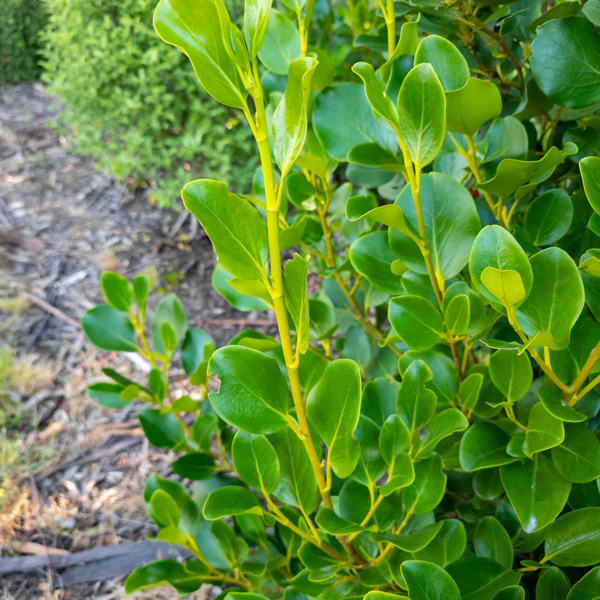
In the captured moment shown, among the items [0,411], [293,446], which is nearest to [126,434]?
[0,411]

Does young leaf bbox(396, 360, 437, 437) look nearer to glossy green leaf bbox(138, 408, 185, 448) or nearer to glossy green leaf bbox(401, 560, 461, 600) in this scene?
glossy green leaf bbox(401, 560, 461, 600)

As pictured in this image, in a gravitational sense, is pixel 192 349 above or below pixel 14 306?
above

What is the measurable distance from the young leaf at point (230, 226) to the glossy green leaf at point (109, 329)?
0.44m

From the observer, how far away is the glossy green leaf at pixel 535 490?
0.43 m

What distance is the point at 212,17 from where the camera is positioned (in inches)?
13.3

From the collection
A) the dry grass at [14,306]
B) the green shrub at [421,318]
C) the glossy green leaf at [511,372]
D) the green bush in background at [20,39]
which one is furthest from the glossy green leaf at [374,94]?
the green bush in background at [20,39]

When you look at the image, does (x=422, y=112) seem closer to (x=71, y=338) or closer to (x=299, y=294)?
(x=299, y=294)

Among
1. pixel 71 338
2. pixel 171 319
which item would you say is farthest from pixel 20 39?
pixel 171 319

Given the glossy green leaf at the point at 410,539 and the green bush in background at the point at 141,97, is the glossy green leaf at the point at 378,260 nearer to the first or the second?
the glossy green leaf at the point at 410,539

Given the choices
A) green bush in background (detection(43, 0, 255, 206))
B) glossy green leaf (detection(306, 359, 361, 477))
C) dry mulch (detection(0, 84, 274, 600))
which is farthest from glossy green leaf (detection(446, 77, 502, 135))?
green bush in background (detection(43, 0, 255, 206))

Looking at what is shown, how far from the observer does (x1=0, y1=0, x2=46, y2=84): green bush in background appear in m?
5.20

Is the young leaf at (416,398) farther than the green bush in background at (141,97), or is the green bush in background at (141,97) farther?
the green bush in background at (141,97)

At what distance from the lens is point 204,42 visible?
0.34 meters

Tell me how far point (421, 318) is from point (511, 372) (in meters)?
0.09
